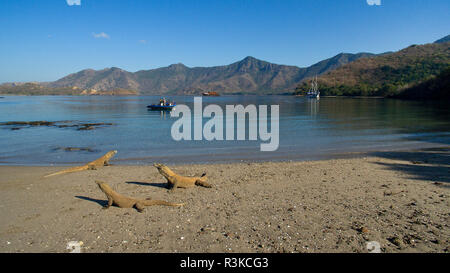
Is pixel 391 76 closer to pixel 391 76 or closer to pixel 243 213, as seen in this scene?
pixel 391 76

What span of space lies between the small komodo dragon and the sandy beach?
26 cm

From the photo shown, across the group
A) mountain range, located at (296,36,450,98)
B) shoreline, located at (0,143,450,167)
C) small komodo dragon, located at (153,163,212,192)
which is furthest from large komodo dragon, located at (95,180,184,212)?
mountain range, located at (296,36,450,98)

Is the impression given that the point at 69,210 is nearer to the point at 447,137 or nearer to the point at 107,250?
the point at 107,250

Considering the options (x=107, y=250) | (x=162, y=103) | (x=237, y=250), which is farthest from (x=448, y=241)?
(x=162, y=103)

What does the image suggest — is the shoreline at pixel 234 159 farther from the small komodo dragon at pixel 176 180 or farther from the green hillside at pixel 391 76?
the green hillside at pixel 391 76

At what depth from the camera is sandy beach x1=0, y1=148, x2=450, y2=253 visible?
20.4 feet

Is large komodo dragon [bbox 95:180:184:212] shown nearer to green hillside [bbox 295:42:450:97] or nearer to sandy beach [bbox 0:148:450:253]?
sandy beach [bbox 0:148:450:253]

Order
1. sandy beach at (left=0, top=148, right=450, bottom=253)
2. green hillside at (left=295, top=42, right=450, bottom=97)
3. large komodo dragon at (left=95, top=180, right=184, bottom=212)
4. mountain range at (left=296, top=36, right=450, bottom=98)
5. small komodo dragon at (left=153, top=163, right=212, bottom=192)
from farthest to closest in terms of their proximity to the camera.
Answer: green hillside at (left=295, top=42, right=450, bottom=97), mountain range at (left=296, top=36, right=450, bottom=98), small komodo dragon at (left=153, top=163, right=212, bottom=192), large komodo dragon at (left=95, top=180, right=184, bottom=212), sandy beach at (left=0, top=148, right=450, bottom=253)

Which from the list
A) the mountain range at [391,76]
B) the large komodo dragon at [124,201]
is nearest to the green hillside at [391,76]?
the mountain range at [391,76]

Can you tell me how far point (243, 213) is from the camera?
7.89 metres

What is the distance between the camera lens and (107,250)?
19.7 feet

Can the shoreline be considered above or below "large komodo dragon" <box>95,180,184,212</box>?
below

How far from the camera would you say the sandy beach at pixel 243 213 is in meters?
6.21

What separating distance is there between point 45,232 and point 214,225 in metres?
4.01
